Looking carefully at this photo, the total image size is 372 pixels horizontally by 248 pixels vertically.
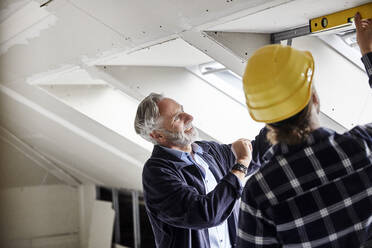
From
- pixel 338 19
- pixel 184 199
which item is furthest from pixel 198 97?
pixel 338 19

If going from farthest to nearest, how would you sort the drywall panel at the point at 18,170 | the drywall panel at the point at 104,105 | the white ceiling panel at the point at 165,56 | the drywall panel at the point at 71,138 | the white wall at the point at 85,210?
the white wall at the point at 85,210
the drywall panel at the point at 18,170
the drywall panel at the point at 71,138
the drywall panel at the point at 104,105
the white ceiling panel at the point at 165,56

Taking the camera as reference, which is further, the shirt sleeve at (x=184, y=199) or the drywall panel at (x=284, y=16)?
the shirt sleeve at (x=184, y=199)

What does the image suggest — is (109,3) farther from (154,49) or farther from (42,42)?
(42,42)

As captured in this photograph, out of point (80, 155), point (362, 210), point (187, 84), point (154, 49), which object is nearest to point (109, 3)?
point (154, 49)

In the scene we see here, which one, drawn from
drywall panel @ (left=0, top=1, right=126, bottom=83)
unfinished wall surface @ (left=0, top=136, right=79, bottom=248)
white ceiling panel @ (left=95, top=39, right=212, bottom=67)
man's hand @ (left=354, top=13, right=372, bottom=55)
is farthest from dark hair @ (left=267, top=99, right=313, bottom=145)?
Result: unfinished wall surface @ (left=0, top=136, right=79, bottom=248)

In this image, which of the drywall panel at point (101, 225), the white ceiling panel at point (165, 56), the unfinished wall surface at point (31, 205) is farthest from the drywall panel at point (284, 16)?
the unfinished wall surface at point (31, 205)

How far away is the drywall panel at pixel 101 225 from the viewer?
18.8ft

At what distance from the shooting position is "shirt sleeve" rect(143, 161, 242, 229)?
1.58 m

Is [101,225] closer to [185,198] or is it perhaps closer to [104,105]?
[104,105]

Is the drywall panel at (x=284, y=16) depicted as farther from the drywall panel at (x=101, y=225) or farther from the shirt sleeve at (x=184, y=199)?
the drywall panel at (x=101, y=225)

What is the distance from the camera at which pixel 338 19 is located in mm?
1456

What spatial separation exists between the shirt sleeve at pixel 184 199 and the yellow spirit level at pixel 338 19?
60cm

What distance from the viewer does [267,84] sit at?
122 cm

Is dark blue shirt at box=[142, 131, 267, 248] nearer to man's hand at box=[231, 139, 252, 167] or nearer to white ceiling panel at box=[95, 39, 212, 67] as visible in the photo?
man's hand at box=[231, 139, 252, 167]
